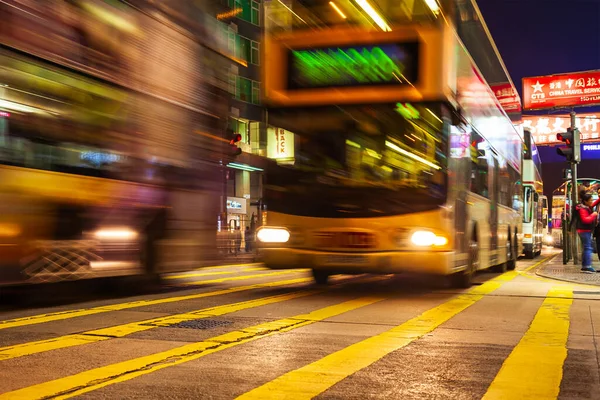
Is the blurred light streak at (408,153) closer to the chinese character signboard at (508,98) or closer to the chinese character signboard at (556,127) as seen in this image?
the chinese character signboard at (508,98)

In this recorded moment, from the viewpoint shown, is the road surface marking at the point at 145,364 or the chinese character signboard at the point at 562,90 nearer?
the road surface marking at the point at 145,364

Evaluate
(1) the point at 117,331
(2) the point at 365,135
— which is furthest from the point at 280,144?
(1) the point at 117,331

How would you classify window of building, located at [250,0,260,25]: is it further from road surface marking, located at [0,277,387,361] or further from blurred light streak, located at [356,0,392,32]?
road surface marking, located at [0,277,387,361]

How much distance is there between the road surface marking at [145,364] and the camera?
4340mm

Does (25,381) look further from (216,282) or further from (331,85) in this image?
→ (216,282)

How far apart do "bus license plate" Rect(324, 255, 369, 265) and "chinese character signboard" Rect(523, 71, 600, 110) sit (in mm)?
32061

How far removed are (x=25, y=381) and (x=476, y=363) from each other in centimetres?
314

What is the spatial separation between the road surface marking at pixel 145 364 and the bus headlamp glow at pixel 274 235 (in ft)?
8.27

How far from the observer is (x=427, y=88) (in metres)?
9.45

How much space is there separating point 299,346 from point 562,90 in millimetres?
38789

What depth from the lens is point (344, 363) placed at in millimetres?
5297

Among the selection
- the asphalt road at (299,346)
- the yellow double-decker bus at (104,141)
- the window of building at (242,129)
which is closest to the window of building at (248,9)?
the window of building at (242,129)

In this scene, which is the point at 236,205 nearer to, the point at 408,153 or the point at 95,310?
the point at 408,153

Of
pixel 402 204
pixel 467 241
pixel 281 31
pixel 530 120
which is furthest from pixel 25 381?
pixel 530 120
